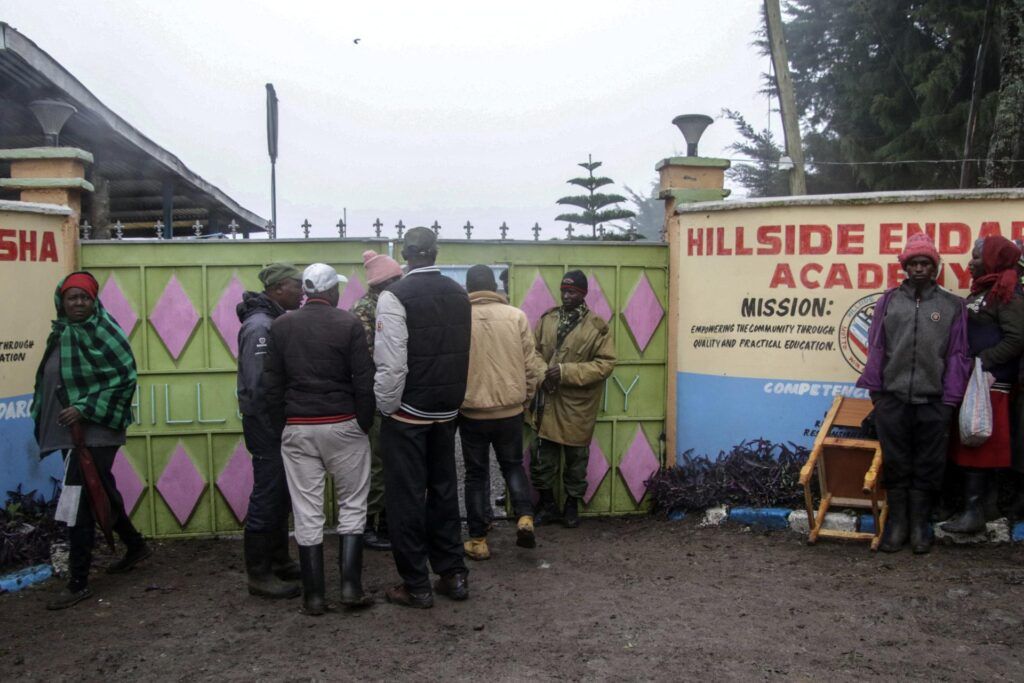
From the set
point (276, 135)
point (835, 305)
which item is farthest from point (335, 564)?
→ point (276, 135)

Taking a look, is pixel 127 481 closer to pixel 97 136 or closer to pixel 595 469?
pixel 595 469

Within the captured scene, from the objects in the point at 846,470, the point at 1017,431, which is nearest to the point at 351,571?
the point at 846,470

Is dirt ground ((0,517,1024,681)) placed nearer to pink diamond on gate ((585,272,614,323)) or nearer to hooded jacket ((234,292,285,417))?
hooded jacket ((234,292,285,417))

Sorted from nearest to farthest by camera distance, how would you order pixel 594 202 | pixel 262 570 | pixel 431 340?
1. pixel 431 340
2. pixel 262 570
3. pixel 594 202

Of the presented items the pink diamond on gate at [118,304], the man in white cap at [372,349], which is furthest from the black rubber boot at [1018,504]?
the pink diamond on gate at [118,304]

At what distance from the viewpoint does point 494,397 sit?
5.09 meters

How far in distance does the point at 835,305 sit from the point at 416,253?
321cm

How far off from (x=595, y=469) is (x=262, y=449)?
2760 mm

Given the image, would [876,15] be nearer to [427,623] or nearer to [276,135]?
[276,135]

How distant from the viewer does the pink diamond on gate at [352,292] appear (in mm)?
6023

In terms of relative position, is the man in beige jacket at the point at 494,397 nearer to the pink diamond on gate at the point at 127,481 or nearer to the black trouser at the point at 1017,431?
the pink diamond on gate at the point at 127,481

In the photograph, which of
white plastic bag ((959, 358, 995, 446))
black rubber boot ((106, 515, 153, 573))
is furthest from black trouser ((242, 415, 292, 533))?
white plastic bag ((959, 358, 995, 446))

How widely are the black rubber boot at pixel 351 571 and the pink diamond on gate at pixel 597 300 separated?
2.71m

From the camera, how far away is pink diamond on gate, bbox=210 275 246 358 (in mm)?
5930
